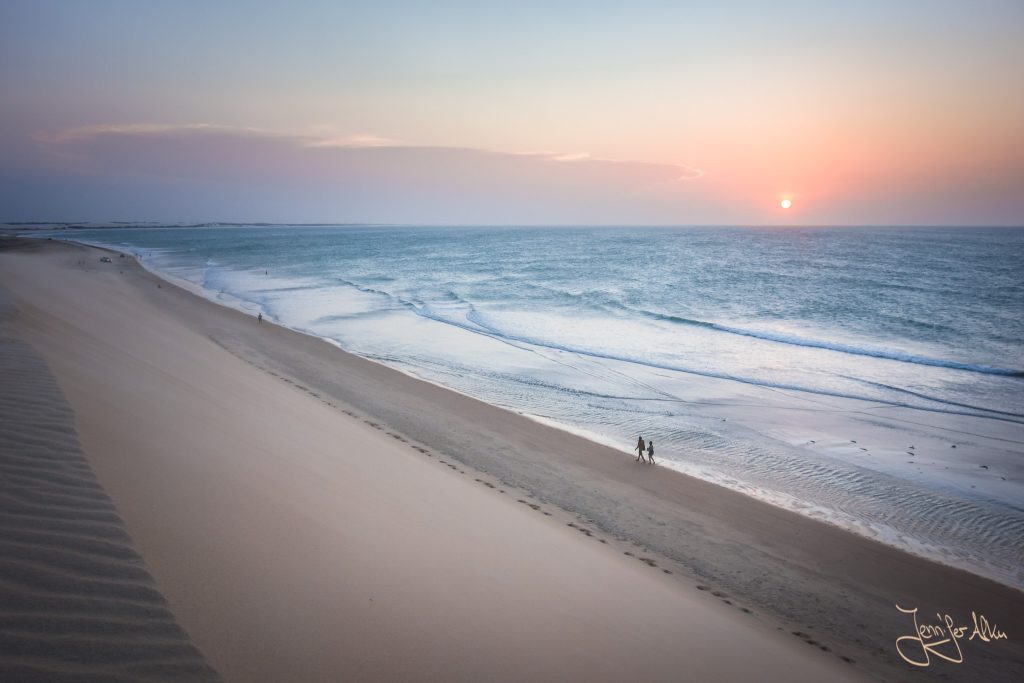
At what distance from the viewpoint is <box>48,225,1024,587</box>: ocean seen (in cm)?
1155

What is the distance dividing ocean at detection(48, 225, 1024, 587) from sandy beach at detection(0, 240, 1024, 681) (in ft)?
7.06

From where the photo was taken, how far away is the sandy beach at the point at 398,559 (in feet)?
12.6

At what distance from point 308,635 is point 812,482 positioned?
1182cm

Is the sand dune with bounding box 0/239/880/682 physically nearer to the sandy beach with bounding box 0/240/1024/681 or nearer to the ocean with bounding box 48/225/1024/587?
the sandy beach with bounding box 0/240/1024/681

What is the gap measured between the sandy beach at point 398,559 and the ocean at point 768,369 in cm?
215

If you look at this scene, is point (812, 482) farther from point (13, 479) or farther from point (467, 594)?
point (13, 479)

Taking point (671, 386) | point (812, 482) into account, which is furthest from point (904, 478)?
point (671, 386)

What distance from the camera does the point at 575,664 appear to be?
191 inches

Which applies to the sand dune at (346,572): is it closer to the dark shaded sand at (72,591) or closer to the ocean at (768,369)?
the dark shaded sand at (72,591)
